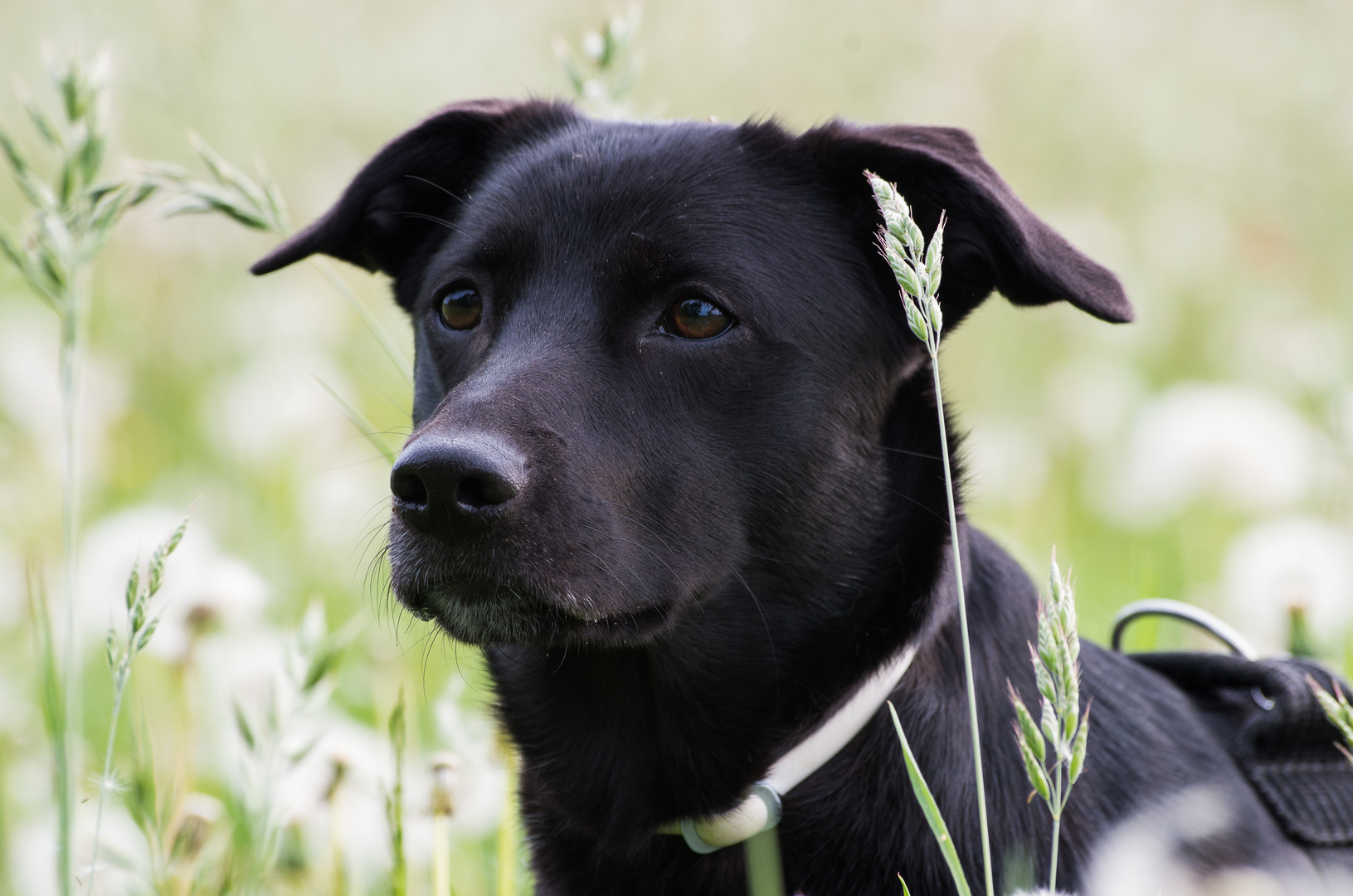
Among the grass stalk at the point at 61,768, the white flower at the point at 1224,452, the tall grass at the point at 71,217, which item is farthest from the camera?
the white flower at the point at 1224,452

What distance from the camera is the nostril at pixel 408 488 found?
5.83 feet

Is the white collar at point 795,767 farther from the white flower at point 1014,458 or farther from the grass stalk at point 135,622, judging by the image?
the white flower at point 1014,458

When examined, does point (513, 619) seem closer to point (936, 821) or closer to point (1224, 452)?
point (936, 821)

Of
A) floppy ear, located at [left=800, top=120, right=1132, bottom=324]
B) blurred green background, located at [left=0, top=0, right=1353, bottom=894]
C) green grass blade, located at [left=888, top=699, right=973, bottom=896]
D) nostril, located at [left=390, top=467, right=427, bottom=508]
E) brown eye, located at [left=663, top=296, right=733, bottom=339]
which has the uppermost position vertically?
floppy ear, located at [left=800, top=120, right=1132, bottom=324]

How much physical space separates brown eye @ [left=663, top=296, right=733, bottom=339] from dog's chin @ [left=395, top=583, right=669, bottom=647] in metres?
0.46

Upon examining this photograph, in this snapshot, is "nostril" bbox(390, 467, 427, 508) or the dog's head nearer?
"nostril" bbox(390, 467, 427, 508)

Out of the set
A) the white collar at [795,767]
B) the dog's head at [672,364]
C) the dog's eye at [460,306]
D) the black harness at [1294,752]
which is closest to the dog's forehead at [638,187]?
the dog's head at [672,364]

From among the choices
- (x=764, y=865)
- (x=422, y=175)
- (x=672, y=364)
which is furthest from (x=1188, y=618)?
(x=422, y=175)

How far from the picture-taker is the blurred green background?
2.93 meters

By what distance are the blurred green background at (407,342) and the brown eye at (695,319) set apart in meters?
0.56

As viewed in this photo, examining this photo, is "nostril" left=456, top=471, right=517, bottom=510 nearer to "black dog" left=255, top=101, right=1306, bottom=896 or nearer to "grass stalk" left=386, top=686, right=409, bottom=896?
"black dog" left=255, top=101, right=1306, bottom=896

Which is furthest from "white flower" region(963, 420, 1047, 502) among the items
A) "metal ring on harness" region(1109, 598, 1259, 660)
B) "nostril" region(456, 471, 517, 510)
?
"nostril" region(456, 471, 517, 510)

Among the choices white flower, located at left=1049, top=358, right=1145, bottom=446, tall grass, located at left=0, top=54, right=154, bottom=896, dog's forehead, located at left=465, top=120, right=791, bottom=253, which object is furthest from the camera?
white flower, located at left=1049, top=358, right=1145, bottom=446

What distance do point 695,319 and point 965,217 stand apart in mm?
503
